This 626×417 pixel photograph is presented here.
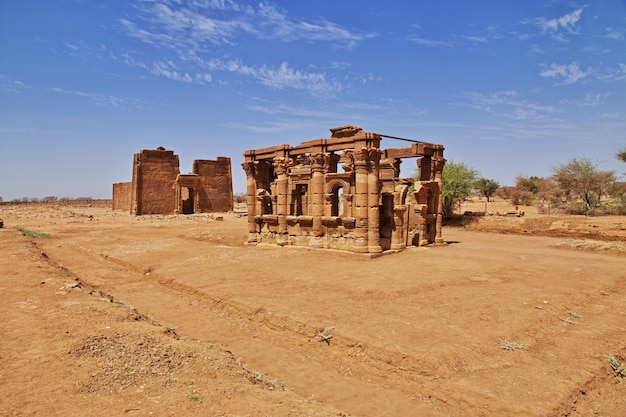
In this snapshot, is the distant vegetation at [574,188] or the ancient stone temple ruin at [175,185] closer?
the distant vegetation at [574,188]

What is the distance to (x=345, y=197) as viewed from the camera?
1562 centimetres

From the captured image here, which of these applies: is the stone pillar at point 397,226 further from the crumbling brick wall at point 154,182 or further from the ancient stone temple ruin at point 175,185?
the crumbling brick wall at point 154,182

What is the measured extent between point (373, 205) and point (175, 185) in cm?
2659

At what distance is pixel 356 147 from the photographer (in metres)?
14.8

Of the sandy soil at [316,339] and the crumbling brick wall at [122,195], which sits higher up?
the crumbling brick wall at [122,195]

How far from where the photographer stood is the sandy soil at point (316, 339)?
4570mm

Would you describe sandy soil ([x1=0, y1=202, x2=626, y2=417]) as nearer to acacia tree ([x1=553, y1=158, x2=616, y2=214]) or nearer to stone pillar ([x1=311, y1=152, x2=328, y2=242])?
stone pillar ([x1=311, y1=152, x2=328, y2=242])

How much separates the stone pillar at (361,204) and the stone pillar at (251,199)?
19.4ft

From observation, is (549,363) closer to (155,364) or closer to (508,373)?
(508,373)

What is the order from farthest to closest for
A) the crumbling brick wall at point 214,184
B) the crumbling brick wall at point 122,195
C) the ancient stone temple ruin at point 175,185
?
the crumbling brick wall at point 122,195 → the crumbling brick wall at point 214,184 → the ancient stone temple ruin at point 175,185

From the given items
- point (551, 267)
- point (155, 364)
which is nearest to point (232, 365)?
point (155, 364)

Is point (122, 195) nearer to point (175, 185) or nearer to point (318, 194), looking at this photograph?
point (175, 185)

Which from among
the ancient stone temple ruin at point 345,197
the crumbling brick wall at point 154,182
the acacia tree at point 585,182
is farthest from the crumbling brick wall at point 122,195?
the acacia tree at point 585,182

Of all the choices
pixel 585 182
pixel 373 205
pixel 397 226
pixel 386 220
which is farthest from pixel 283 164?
pixel 585 182
